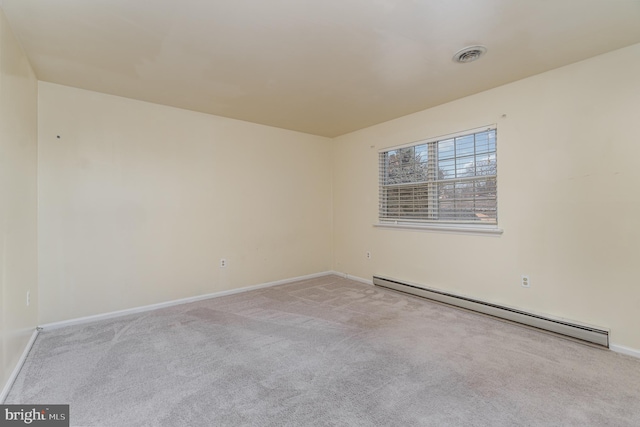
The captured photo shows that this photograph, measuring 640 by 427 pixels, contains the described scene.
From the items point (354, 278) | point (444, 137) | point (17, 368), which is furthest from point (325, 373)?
point (444, 137)

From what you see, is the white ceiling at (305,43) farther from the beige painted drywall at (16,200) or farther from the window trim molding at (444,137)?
the window trim molding at (444,137)

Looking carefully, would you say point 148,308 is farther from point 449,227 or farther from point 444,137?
point 444,137

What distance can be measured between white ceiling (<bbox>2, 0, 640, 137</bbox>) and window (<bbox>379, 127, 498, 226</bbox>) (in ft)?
2.17

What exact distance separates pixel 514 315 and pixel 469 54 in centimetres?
249

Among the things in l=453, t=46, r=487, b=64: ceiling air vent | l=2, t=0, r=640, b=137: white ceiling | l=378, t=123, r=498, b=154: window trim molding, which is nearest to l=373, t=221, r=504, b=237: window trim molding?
l=378, t=123, r=498, b=154: window trim molding

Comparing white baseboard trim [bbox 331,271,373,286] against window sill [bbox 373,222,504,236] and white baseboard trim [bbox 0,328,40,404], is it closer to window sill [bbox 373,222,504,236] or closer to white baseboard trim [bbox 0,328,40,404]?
window sill [bbox 373,222,504,236]

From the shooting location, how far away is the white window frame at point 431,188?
10.2ft

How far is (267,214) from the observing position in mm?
4336

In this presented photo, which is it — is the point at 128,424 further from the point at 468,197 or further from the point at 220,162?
the point at 468,197

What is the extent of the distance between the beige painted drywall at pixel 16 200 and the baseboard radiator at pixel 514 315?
377cm

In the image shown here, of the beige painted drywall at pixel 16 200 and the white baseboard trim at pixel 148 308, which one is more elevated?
the beige painted drywall at pixel 16 200

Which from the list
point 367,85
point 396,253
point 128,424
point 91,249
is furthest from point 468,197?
point 91,249

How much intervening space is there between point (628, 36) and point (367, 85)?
199 cm

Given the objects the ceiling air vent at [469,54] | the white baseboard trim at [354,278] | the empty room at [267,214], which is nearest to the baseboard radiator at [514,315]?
the empty room at [267,214]
